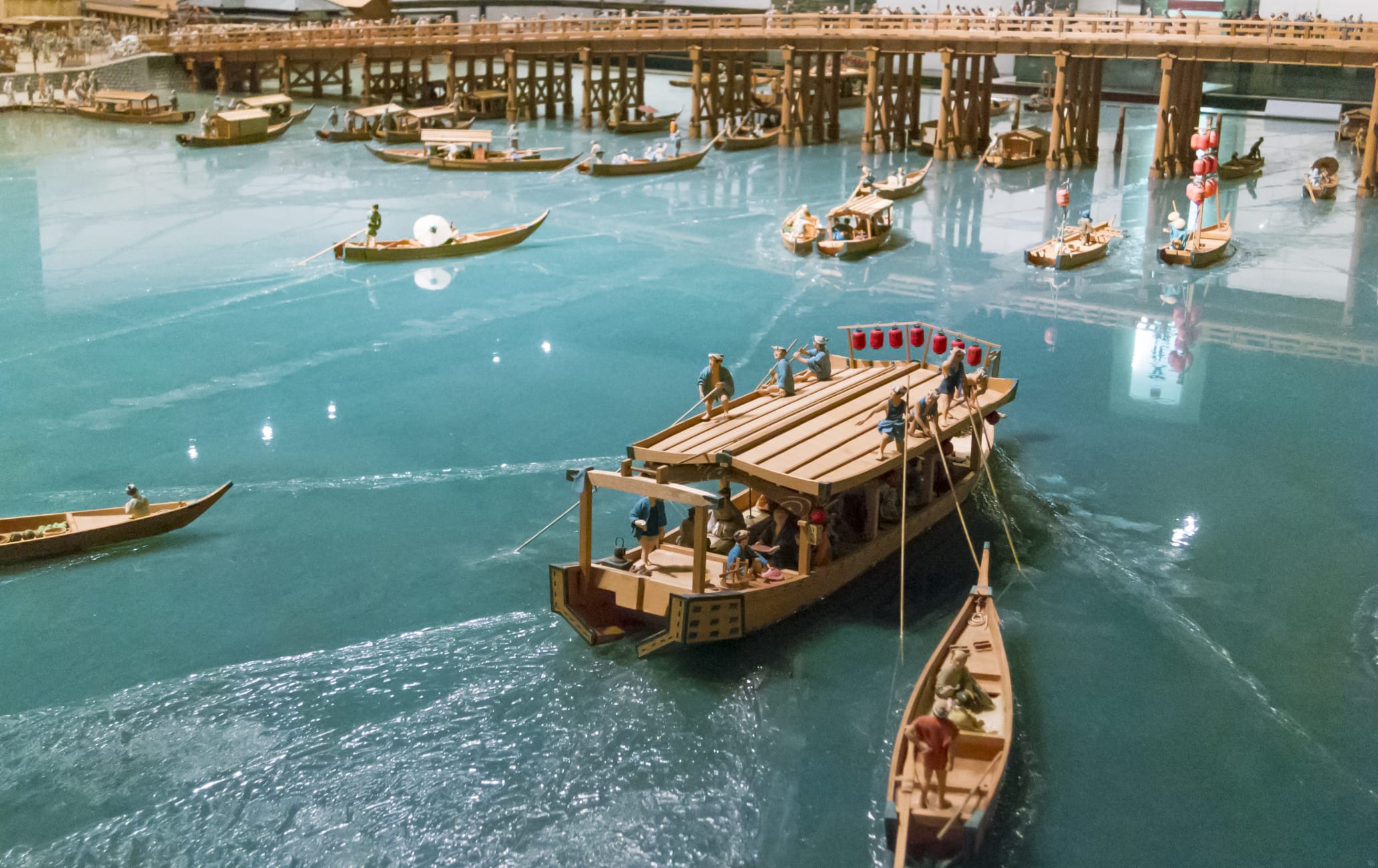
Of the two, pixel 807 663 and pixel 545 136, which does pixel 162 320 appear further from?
pixel 545 136

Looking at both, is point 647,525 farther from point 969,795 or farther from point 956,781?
point 969,795

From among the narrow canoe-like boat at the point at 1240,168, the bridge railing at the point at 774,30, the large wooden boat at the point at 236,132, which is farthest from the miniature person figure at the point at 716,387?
the large wooden boat at the point at 236,132

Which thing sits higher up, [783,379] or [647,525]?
[783,379]

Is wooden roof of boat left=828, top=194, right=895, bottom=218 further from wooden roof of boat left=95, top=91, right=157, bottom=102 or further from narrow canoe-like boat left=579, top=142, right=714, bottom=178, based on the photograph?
wooden roof of boat left=95, top=91, right=157, bottom=102

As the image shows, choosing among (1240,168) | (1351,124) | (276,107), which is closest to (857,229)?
(1240,168)

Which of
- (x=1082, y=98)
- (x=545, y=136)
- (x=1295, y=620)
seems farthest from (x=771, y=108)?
(x=1295, y=620)

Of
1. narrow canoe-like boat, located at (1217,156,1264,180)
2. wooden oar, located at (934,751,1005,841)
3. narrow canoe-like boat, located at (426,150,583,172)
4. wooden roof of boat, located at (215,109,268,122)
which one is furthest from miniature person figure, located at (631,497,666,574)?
wooden roof of boat, located at (215,109,268,122)
